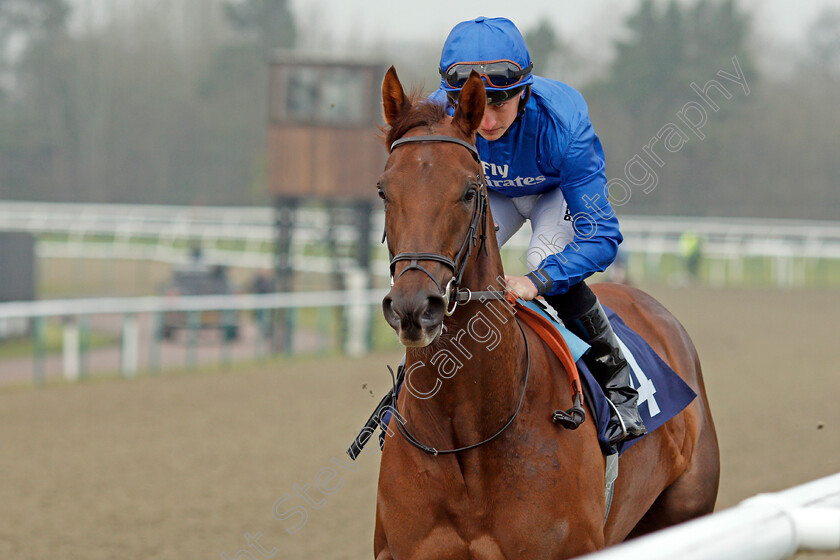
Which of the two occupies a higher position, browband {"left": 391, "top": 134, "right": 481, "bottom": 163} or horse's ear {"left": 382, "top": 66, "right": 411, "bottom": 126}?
horse's ear {"left": 382, "top": 66, "right": 411, "bottom": 126}

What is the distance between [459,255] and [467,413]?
447 mm

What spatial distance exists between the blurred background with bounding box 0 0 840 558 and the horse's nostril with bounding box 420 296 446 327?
6.25 ft

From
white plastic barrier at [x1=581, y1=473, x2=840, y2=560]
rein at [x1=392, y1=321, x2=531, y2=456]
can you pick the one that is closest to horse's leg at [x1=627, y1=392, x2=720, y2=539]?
rein at [x1=392, y1=321, x2=531, y2=456]

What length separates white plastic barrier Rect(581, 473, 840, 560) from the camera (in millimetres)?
1256

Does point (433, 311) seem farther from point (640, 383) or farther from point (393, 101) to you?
point (640, 383)

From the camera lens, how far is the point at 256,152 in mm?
38969

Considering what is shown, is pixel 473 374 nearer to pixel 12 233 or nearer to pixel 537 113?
pixel 537 113

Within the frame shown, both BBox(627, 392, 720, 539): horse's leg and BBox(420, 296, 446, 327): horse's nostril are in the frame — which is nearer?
BBox(420, 296, 446, 327): horse's nostril

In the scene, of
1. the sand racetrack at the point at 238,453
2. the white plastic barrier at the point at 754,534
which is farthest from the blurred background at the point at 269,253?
the white plastic barrier at the point at 754,534

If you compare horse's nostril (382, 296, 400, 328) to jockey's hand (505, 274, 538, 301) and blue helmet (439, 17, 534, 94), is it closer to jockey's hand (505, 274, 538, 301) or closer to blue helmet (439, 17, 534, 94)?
jockey's hand (505, 274, 538, 301)

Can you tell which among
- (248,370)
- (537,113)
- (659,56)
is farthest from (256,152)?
(537,113)

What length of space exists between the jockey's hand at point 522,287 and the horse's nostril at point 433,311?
417 millimetres

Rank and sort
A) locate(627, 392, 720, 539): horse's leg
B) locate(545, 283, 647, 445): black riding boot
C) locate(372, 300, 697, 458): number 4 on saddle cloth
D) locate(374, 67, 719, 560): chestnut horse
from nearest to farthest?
locate(374, 67, 719, 560): chestnut horse
locate(372, 300, 697, 458): number 4 on saddle cloth
locate(545, 283, 647, 445): black riding boot
locate(627, 392, 720, 539): horse's leg

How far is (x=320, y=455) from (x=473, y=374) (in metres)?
4.65
